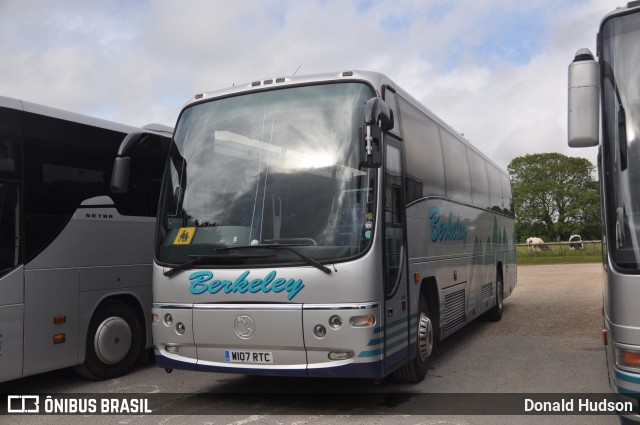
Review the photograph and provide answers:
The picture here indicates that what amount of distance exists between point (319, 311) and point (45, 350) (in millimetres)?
3522

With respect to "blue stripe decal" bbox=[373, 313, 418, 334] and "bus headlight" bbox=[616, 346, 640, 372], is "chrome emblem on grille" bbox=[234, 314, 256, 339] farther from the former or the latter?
"bus headlight" bbox=[616, 346, 640, 372]

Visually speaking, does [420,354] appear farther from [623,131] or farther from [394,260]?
[623,131]

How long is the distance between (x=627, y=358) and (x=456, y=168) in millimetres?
5774

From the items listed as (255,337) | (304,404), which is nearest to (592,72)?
(255,337)

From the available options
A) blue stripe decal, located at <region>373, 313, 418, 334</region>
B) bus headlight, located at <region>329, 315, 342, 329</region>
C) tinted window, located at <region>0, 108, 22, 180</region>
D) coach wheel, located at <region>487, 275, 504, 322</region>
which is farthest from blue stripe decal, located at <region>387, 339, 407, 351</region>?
coach wheel, located at <region>487, 275, 504, 322</region>

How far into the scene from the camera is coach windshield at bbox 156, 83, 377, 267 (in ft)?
20.9

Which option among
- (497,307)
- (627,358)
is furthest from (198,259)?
(497,307)

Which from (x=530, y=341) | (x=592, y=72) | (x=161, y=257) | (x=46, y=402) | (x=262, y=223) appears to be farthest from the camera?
(x=530, y=341)

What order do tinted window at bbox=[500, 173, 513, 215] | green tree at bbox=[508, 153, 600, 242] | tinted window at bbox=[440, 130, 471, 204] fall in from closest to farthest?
tinted window at bbox=[440, 130, 471, 204] < tinted window at bbox=[500, 173, 513, 215] < green tree at bbox=[508, 153, 600, 242]

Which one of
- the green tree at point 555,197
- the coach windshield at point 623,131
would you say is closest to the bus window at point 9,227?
the coach windshield at point 623,131

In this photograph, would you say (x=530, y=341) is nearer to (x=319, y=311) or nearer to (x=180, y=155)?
(x=319, y=311)

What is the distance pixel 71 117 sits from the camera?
841cm

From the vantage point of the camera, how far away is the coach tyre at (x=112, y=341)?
27.6 feet

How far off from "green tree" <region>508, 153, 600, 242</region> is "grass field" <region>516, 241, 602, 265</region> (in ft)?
83.8
